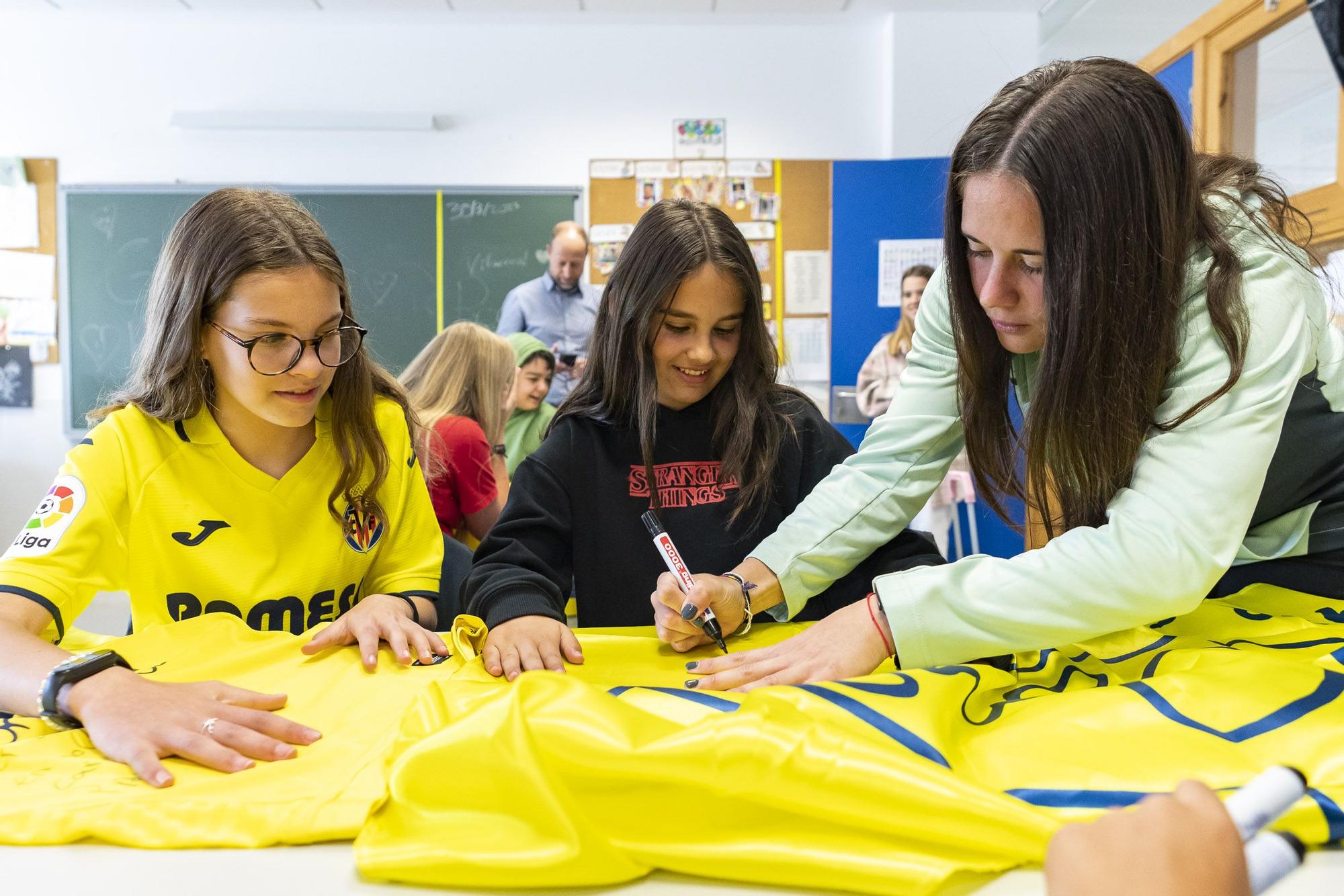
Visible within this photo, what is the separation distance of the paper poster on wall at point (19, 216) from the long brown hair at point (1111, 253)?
16.5 feet

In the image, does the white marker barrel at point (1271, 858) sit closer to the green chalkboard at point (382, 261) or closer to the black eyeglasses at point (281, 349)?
the black eyeglasses at point (281, 349)

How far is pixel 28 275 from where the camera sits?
181 inches

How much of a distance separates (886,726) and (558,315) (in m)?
3.93

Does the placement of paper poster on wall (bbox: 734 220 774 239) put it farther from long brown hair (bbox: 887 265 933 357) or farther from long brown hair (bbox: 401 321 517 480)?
long brown hair (bbox: 401 321 517 480)

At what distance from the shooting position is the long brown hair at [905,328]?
13.8 ft

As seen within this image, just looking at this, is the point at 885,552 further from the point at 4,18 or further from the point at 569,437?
the point at 4,18

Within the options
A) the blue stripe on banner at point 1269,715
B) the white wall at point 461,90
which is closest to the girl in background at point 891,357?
the white wall at point 461,90

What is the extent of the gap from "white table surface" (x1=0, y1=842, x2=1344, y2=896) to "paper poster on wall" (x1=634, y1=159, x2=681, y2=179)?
438 cm

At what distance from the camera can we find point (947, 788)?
21.1 inches

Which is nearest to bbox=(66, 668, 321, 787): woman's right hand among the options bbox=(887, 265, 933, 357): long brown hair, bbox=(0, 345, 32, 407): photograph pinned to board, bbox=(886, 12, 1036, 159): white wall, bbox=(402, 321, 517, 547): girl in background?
bbox=(402, 321, 517, 547): girl in background

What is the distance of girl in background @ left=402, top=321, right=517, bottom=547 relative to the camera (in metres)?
2.36

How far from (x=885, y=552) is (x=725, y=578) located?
9.9 inches

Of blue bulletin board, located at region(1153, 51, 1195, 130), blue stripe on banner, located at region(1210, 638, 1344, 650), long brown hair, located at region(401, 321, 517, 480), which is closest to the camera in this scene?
blue stripe on banner, located at region(1210, 638, 1344, 650)

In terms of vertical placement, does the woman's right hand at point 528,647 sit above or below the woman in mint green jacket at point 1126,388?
below
